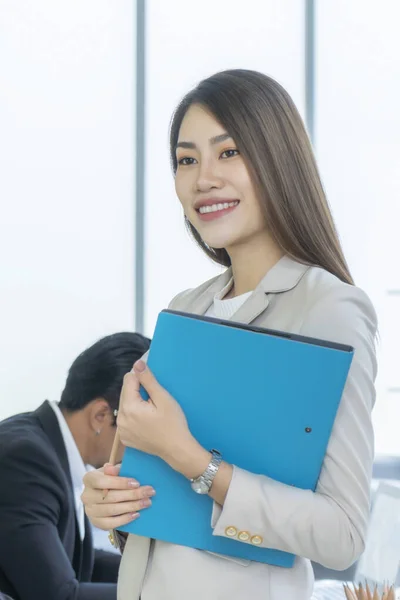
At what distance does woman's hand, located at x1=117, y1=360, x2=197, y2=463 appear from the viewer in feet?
3.36

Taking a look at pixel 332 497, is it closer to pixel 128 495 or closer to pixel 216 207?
pixel 128 495

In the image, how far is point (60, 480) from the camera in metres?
2.33

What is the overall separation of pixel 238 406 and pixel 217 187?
1.02ft

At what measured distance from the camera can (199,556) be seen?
3.61ft

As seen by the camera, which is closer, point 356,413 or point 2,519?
point 356,413

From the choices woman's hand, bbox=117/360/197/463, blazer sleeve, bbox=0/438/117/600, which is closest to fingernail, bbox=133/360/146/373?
woman's hand, bbox=117/360/197/463

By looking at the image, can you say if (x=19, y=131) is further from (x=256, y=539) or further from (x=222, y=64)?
(x=256, y=539)

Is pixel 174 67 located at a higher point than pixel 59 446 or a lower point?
higher

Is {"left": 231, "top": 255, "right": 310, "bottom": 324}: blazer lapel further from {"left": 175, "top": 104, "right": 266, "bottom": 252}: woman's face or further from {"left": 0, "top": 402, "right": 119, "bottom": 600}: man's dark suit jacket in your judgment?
{"left": 0, "top": 402, "right": 119, "bottom": 600}: man's dark suit jacket

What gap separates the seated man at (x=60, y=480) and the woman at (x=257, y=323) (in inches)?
43.5

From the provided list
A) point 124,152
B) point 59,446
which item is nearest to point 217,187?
point 59,446

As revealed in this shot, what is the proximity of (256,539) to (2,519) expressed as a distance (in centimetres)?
132

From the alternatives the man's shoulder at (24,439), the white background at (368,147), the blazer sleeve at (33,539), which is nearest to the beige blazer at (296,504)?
the blazer sleeve at (33,539)

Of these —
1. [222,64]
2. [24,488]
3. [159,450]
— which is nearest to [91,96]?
[222,64]
